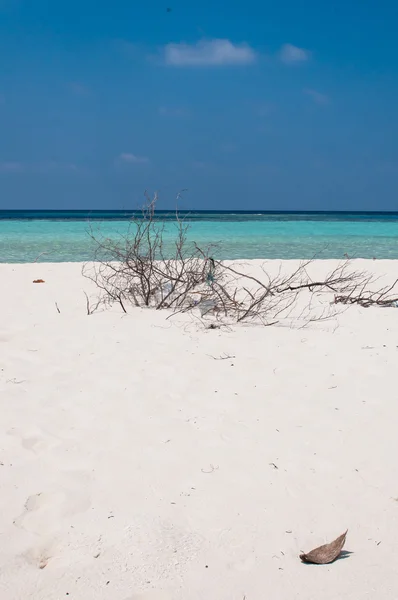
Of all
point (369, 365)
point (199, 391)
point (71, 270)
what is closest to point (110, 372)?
point (199, 391)

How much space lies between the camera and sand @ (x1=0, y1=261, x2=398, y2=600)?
1532mm

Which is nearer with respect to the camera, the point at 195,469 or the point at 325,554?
the point at 325,554

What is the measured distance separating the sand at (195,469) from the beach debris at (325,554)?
2 centimetres

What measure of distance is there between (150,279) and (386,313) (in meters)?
2.50

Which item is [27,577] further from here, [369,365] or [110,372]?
[369,365]

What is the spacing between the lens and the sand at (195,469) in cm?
153

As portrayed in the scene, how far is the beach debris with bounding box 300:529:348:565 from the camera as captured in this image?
1582 millimetres

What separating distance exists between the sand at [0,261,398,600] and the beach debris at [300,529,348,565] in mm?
24

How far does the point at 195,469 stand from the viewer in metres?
2.10

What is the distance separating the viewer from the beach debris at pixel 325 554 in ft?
5.19

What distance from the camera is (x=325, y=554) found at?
1598mm

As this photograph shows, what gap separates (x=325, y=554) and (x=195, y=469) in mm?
664

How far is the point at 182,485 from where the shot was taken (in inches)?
78.2

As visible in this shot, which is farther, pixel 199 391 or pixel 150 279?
pixel 150 279
